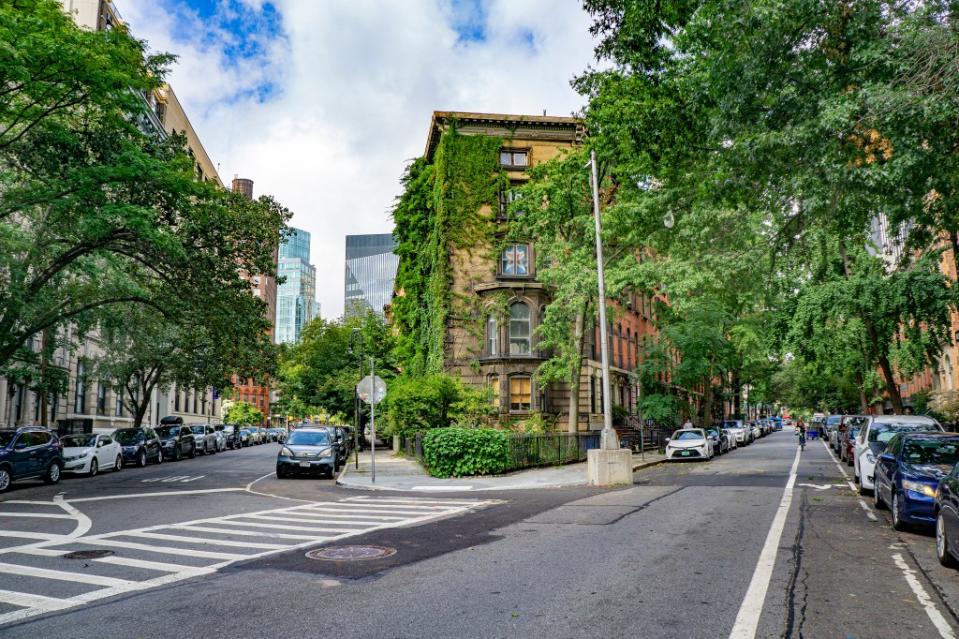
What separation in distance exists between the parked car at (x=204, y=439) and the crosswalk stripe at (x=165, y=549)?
102ft

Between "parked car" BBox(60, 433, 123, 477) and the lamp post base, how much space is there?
16.7 metres

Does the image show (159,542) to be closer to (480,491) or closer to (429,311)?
(480,491)

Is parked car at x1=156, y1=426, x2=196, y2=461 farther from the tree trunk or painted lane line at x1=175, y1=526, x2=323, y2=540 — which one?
painted lane line at x1=175, y1=526, x2=323, y2=540

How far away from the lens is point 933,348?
69.3ft

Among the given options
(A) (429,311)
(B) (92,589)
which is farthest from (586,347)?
(B) (92,589)

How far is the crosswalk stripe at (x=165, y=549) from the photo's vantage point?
332 inches

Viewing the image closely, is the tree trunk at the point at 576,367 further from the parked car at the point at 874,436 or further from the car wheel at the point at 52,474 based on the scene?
the car wheel at the point at 52,474

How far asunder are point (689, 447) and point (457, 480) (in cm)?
1278

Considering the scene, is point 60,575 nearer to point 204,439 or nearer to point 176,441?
point 176,441

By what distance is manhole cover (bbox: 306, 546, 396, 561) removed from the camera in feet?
Result: 27.0

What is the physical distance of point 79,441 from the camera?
24297 millimetres

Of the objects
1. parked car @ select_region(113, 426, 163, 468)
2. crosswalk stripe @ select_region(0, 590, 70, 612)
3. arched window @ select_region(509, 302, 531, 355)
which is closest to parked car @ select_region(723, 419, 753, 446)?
arched window @ select_region(509, 302, 531, 355)

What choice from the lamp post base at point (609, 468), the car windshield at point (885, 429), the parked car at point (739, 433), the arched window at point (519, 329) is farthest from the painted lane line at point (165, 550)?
the parked car at point (739, 433)

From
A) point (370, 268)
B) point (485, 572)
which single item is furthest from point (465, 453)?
point (370, 268)
